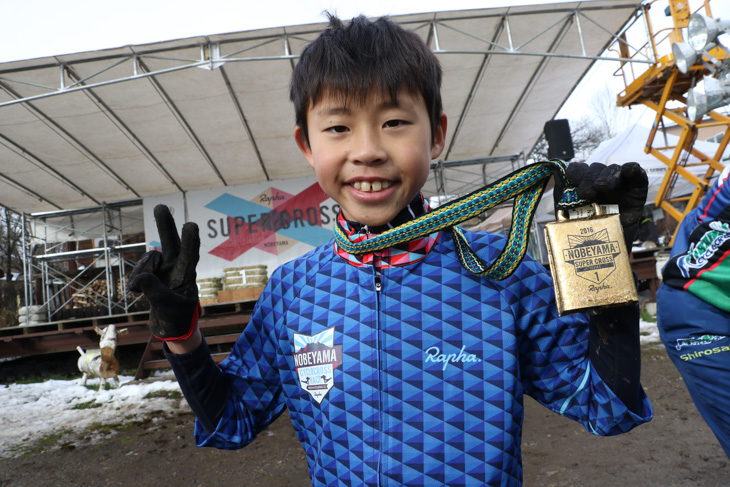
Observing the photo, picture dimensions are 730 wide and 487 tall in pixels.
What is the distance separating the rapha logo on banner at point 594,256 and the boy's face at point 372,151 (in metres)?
0.38

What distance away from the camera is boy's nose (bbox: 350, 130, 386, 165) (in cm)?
97

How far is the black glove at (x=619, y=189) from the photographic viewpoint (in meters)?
0.75

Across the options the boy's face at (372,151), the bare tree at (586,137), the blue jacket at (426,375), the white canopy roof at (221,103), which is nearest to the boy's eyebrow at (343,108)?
the boy's face at (372,151)

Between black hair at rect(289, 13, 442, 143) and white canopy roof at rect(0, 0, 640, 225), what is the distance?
5114 mm

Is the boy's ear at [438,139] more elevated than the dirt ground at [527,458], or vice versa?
the boy's ear at [438,139]

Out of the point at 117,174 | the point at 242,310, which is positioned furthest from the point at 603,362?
the point at 117,174

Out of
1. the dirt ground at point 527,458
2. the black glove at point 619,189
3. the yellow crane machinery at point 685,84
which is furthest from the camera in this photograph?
the yellow crane machinery at point 685,84

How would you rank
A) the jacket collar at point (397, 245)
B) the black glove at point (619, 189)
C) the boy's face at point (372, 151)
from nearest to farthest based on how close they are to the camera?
the black glove at point (619, 189)
the boy's face at point (372, 151)
the jacket collar at point (397, 245)

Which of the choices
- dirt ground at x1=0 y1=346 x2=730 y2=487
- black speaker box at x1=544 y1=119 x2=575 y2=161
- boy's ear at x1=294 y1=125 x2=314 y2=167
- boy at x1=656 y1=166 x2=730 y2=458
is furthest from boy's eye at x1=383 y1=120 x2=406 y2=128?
black speaker box at x1=544 y1=119 x2=575 y2=161

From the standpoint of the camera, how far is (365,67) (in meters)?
1.02

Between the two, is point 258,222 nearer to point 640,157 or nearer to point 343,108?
point 640,157

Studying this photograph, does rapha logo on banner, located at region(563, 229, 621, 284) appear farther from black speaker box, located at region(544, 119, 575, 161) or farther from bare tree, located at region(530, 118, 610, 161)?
bare tree, located at region(530, 118, 610, 161)

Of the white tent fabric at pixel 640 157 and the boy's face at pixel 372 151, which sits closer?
the boy's face at pixel 372 151

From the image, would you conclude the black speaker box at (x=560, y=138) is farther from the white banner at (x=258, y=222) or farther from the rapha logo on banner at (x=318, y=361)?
the rapha logo on banner at (x=318, y=361)
